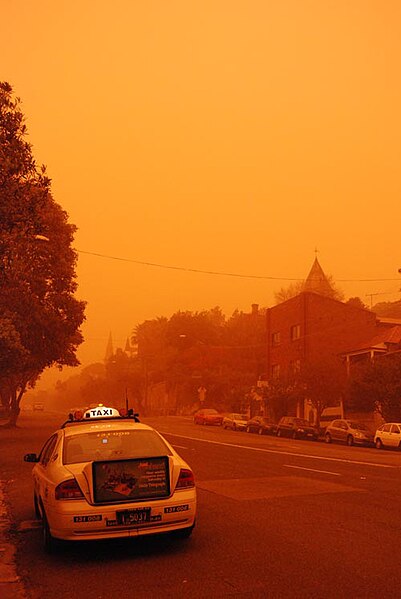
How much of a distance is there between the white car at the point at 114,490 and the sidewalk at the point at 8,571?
0.50 metres

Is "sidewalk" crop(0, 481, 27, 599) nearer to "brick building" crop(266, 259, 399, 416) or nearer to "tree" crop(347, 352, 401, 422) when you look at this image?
"tree" crop(347, 352, 401, 422)

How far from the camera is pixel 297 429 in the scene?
4269cm

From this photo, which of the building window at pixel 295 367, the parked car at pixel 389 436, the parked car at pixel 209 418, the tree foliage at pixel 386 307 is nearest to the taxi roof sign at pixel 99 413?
the parked car at pixel 389 436

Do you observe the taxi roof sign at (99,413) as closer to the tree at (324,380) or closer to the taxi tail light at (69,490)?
the taxi tail light at (69,490)

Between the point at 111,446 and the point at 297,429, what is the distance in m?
35.2

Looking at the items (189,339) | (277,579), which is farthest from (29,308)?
(189,339)

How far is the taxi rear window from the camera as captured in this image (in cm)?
836

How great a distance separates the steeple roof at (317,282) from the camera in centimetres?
10591

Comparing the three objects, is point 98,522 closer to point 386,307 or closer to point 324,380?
point 324,380

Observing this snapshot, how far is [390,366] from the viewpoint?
38.4 meters

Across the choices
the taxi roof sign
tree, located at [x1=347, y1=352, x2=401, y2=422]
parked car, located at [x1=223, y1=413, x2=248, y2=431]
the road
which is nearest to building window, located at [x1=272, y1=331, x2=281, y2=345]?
parked car, located at [x1=223, y1=413, x2=248, y2=431]

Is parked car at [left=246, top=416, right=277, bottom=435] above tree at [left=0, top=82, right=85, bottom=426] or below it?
below

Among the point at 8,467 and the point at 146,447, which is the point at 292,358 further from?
the point at 146,447

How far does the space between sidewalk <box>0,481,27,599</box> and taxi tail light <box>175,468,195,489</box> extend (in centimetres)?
199
